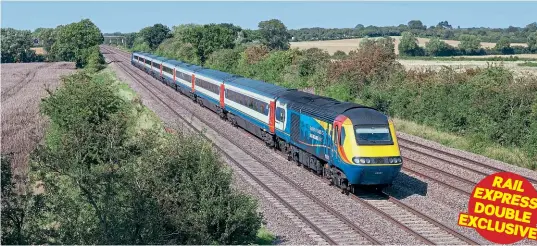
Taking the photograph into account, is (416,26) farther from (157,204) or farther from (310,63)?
(157,204)

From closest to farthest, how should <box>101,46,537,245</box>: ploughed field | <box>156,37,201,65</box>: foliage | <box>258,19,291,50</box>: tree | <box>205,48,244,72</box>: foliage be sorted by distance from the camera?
<box>101,46,537,245</box>: ploughed field, <box>205,48,244,72</box>: foliage, <box>156,37,201,65</box>: foliage, <box>258,19,291,50</box>: tree

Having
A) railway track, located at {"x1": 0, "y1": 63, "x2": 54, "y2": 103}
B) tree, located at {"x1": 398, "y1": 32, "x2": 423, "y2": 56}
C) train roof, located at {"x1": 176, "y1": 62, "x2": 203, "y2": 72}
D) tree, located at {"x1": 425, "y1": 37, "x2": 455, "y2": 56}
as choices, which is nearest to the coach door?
train roof, located at {"x1": 176, "y1": 62, "x2": 203, "y2": 72}

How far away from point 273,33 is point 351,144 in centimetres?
8811

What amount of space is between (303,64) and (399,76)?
1361 cm

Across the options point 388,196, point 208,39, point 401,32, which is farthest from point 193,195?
point 401,32

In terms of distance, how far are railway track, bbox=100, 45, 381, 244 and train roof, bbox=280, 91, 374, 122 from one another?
2813 millimetres

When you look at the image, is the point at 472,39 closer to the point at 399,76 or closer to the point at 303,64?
the point at 303,64

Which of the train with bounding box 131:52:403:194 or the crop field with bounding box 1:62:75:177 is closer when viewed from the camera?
the train with bounding box 131:52:403:194

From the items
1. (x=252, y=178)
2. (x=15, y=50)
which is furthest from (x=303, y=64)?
(x=15, y=50)

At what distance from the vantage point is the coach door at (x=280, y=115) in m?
26.8

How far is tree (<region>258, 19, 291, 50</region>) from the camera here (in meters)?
106

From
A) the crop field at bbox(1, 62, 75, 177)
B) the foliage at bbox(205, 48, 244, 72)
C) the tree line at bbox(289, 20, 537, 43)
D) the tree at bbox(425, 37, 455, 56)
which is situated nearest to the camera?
the crop field at bbox(1, 62, 75, 177)

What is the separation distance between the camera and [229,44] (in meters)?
88.6

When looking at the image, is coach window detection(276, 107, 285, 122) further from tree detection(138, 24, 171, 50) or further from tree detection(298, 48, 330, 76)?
tree detection(138, 24, 171, 50)
